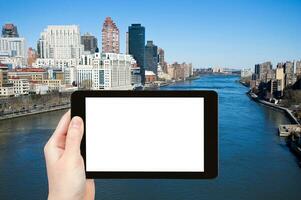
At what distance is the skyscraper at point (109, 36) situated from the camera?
1558 cm

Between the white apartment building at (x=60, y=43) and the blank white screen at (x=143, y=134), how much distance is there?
1484cm

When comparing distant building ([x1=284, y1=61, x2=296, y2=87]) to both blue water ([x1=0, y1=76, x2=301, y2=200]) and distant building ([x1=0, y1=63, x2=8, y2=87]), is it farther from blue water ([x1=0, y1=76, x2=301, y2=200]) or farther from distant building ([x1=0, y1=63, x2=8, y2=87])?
distant building ([x1=0, y1=63, x2=8, y2=87])

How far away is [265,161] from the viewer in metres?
3.86

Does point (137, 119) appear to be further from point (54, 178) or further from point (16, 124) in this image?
point (16, 124)

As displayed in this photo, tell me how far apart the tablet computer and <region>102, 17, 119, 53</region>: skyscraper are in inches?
612

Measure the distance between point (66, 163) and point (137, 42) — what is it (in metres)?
17.8

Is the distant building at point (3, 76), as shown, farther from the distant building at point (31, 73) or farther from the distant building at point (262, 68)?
the distant building at point (262, 68)

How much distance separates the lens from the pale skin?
22 centimetres

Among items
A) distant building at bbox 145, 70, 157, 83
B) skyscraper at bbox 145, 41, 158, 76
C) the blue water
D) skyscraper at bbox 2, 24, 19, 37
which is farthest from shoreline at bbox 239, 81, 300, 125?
skyscraper at bbox 2, 24, 19, 37

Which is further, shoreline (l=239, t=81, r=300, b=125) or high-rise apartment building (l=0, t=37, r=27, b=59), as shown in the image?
high-rise apartment building (l=0, t=37, r=27, b=59)

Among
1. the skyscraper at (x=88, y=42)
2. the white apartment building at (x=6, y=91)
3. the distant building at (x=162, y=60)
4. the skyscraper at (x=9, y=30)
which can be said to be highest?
the skyscraper at (x=9, y=30)

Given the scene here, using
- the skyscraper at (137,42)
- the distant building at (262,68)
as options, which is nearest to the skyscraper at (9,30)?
the skyscraper at (137,42)

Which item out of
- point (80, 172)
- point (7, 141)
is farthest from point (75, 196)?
point (7, 141)

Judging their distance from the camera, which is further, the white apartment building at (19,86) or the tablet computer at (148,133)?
the white apartment building at (19,86)
